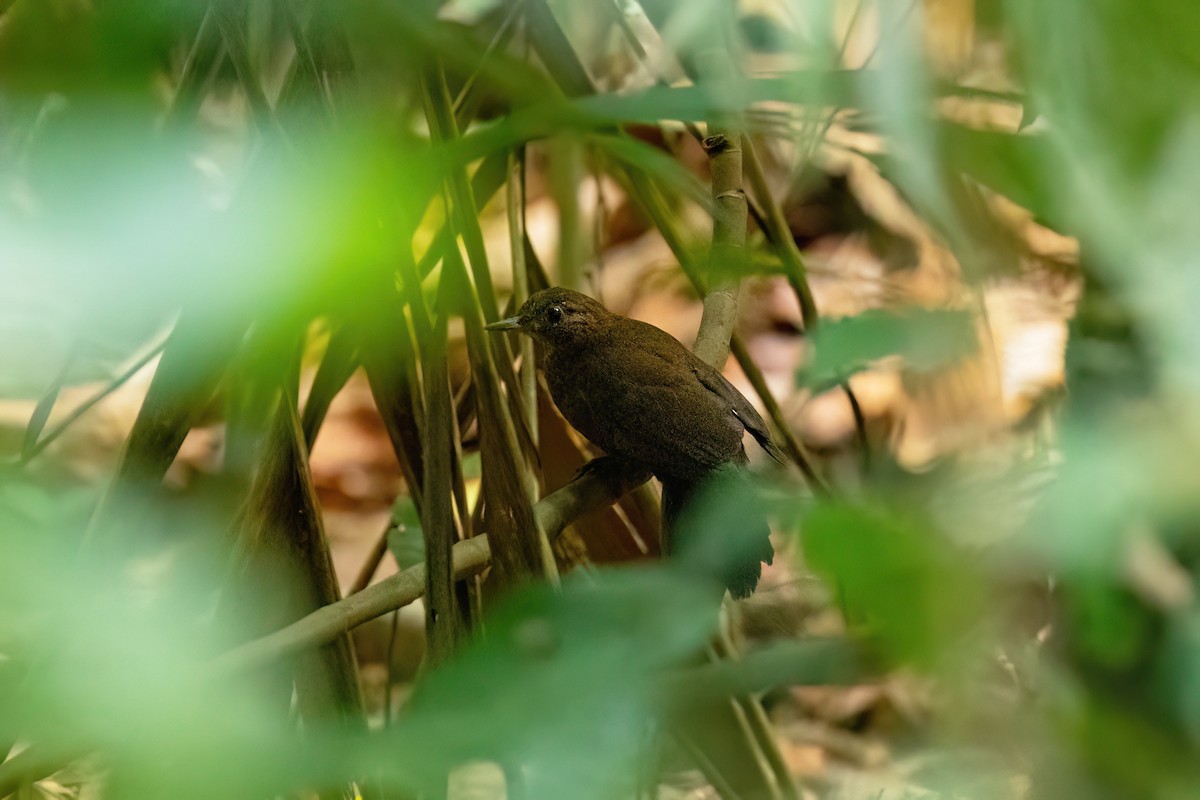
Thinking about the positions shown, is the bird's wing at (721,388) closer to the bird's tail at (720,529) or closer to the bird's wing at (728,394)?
the bird's wing at (728,394)

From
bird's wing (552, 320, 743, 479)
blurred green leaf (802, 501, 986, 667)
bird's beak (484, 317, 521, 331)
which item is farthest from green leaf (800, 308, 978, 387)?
bird's beak (484, 317, 521, 331)

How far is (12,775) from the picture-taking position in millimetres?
871

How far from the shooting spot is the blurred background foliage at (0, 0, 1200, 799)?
460 mm

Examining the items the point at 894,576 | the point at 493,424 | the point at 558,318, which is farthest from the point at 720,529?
the point at 558,318

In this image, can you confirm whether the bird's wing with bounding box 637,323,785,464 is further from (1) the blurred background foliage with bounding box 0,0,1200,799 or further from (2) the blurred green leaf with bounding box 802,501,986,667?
(2) the blurred green leaf with bounding box 802,501,986,667

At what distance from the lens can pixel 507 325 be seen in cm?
179

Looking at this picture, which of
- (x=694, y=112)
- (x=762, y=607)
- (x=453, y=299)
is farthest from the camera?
(x=762, y=607)

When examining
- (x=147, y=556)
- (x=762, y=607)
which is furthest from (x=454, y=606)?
(x=762, y=607)

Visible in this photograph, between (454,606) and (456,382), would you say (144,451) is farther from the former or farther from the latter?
(456,382)

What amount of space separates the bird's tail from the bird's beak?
1.13ft

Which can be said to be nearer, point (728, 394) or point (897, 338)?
point (897, 338)

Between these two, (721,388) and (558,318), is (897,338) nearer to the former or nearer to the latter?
(721,388)

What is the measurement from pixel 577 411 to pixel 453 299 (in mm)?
616

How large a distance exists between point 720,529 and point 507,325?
1.17 metres
